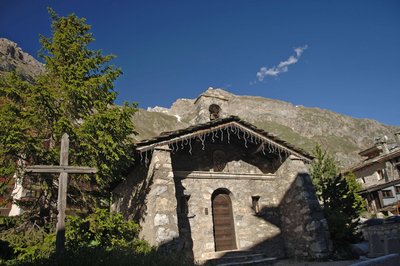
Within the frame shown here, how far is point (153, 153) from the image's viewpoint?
9875 mm

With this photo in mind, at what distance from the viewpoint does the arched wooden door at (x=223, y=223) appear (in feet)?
37.5

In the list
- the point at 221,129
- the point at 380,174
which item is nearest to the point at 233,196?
the point at 221,129

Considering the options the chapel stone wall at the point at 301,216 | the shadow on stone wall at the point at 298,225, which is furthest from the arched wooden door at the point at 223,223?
the chapel stone wall at the point at 301,216

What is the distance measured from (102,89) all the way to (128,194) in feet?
17.0

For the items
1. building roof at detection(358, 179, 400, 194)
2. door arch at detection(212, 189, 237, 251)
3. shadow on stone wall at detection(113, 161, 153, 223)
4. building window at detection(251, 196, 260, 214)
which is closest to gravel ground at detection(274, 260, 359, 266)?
door arch at detection(212, 189, 237, 251)

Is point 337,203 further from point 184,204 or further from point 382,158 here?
point 382,158

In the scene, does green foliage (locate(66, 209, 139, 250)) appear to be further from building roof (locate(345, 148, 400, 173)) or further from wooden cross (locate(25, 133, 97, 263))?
building roof (locate(345, 148, 400, 173))

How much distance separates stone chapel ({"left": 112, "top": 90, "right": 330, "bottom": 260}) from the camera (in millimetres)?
10031

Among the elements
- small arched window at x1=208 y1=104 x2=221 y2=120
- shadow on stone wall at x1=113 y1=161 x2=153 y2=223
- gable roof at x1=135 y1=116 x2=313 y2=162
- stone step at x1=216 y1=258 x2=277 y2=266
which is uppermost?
small arched window at x1=208 y1=104 x2=221 y2=120

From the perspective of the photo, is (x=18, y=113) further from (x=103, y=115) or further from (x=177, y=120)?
(x=177, y=120)

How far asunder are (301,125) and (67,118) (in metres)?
97.9

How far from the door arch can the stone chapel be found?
0.12 feet

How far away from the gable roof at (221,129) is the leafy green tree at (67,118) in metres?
0.88

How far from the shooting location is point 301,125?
9812 centimetres
